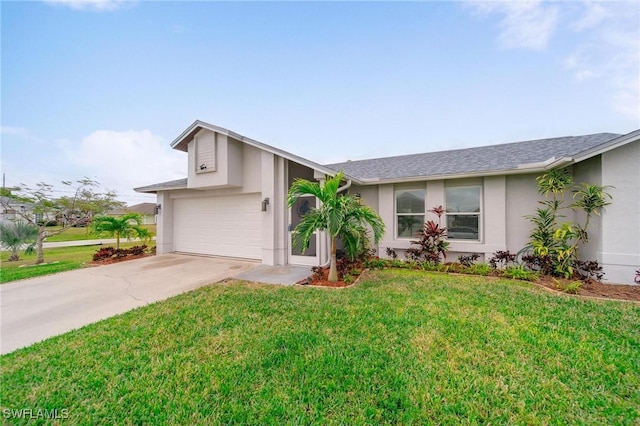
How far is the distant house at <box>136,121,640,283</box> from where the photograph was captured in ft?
19.8

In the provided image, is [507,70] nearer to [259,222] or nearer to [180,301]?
[259,222]

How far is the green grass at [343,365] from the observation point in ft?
7.68

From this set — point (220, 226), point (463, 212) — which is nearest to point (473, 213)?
point (463, 212)

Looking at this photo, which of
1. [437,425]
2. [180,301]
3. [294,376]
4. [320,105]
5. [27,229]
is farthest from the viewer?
[320,105]

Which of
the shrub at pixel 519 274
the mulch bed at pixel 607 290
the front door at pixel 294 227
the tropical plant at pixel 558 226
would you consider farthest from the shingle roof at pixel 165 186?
the mulch bed at pixel 607 290

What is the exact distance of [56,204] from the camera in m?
11.4

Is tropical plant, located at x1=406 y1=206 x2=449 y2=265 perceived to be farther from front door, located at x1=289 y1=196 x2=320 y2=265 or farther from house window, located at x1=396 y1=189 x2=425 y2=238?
front door, located at x1=289 y1=196 x2=320 y2=265

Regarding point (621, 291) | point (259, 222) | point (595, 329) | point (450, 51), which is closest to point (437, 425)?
point (595, 329)

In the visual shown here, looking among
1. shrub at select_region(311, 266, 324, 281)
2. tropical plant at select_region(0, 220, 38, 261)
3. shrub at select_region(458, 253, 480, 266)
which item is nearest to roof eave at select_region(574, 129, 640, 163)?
shrub at select_region(458, 253, 480, 266)

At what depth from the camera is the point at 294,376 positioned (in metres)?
2.81

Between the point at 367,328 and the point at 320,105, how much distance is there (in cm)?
1195

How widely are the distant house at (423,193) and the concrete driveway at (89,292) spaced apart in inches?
71.5

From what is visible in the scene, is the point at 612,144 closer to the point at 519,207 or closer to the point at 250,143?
the point at 519,207

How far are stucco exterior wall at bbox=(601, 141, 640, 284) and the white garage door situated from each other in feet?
34.1
